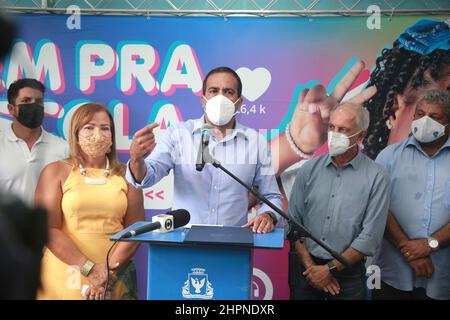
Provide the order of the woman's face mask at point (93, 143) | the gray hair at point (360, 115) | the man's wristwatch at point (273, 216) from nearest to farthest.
A: 1. the man's wristwatch at point (273, 216)
2. the gray hair at point (360, 115)
3. the woman's face mask at point (93, 143)

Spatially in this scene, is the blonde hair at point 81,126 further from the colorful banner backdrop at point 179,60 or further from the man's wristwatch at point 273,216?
the man's wristwatch at point 273,216

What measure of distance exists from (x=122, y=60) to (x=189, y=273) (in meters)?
1.78

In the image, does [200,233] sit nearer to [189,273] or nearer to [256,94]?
[189,273]

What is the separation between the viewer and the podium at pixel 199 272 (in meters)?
2.58

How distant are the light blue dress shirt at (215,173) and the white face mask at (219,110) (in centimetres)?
14

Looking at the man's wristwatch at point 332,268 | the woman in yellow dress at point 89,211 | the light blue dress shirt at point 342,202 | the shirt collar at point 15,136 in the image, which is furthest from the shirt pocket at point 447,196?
the shirt collar at point 15,136

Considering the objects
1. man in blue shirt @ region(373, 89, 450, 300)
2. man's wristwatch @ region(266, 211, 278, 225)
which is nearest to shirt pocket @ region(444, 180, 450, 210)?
man in blue shirt @ region(373, 89, 450, 300)

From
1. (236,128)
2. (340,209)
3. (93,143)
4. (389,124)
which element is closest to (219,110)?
(236,128)

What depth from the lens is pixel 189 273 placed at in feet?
8.54

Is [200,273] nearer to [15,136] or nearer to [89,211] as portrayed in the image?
[89,211]

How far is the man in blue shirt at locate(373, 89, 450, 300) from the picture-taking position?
3.57 meters

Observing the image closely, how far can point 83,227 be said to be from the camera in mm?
3611

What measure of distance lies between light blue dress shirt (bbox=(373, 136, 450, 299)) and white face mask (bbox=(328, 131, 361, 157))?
0.33 meters
